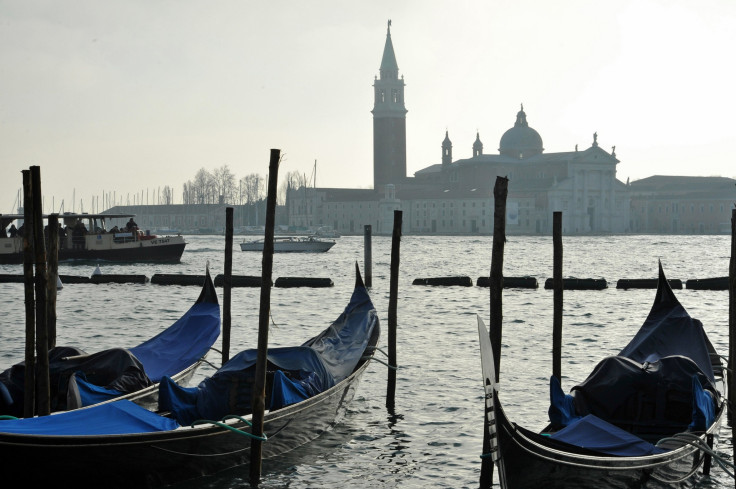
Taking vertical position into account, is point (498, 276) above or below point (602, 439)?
above

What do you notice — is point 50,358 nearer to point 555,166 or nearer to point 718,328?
point 718,328

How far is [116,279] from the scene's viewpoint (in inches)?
928

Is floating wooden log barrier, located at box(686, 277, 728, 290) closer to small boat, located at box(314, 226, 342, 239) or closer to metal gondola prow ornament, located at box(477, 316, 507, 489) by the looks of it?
metal gondola prow ornament, located at box(477, 316, 507, 489)

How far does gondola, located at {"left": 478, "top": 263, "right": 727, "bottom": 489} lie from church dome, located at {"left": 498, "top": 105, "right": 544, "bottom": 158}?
85002 millimetres

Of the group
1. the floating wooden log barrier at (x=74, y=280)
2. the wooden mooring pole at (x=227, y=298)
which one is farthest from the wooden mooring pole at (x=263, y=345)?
the floating wooden log barrier at (x=74, y=280)

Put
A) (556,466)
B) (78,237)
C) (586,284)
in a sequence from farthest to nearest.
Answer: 1. (78,237)
2. (586,284)
3. (556,466)

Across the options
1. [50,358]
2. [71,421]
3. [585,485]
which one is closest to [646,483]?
[585,485]

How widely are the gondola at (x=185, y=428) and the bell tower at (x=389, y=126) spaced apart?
80303 millimetres

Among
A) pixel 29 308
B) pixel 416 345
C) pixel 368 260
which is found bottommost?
pixel 416 345

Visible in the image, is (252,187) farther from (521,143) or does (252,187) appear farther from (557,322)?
(557,322)

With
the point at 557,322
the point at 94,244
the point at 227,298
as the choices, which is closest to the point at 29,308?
the point at 227,298

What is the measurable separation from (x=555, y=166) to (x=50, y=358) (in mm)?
80658

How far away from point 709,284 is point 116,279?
14.5 meters

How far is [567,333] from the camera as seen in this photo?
541 inches
